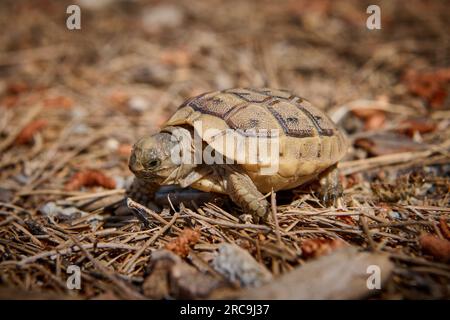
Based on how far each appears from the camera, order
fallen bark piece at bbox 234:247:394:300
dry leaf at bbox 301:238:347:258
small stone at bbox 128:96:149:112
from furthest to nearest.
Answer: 1. small stone at bbox 128:96:149:112
2. dry leaf at bbox 301:238:347:258
3. fallen bark piece at bbox 234:247:394:300

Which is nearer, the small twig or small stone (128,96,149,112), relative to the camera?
the small twig

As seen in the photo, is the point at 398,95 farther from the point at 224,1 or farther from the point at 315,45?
the point at 224,1

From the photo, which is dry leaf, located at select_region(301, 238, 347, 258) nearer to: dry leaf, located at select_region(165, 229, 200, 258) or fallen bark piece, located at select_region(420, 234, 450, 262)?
fallen bark piece, located at select_region(420, 234, 450, 262)

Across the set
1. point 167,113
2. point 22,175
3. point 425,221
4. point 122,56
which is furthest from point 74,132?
point 425,221

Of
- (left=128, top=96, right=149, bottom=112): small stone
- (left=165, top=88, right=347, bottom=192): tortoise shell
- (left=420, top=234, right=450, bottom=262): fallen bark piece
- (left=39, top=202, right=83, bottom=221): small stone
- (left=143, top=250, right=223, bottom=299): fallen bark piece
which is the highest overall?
(left=128, top=96, right=149, bottom=112): small stone

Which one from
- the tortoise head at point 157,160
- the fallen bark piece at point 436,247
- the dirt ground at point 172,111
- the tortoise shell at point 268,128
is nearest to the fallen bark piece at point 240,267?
the dirt ground at point 172,111

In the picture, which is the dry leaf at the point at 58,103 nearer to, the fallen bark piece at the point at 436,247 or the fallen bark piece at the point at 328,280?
the fallen bark piece at the point at 328,280

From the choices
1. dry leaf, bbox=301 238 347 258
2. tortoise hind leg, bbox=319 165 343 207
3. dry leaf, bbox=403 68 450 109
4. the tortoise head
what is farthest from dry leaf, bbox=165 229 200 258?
dry leaf, bbox=403 68 450 109
